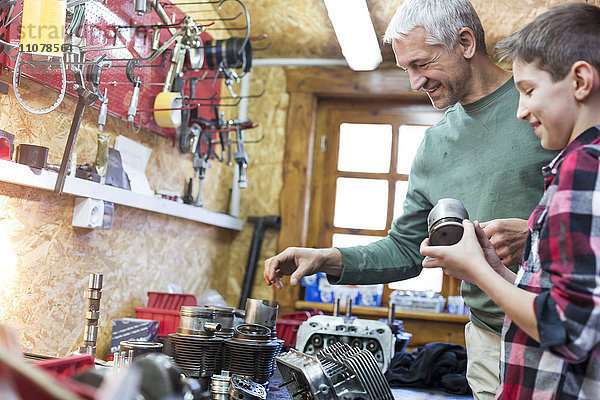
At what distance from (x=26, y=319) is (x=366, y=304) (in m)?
2.51

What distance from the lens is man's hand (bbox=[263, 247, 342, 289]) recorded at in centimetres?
186

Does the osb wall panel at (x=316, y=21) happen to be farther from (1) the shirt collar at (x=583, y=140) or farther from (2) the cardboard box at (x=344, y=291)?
(1) the shirt collar at (x=583, y=140)

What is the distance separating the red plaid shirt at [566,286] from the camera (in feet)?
3.03

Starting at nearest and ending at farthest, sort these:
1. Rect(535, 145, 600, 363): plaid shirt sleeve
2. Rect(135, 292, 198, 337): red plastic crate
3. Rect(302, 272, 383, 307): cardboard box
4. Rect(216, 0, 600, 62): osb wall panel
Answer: Rect(535, 145, 600, 363): plaid shirt sleeve < Rect(135, 292, 198, 337): red plastic crate < Rect(216, 0, 600, 62): osb wall panel < Rect(302, 272, 383, 307): cardboard box

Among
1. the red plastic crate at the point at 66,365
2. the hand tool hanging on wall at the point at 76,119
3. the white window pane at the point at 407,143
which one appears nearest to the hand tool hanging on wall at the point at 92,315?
the hand tool hanging on wall at the point at 76,119

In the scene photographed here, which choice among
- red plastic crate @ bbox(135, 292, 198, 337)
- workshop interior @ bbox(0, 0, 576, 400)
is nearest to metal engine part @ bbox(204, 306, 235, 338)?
workshop interior @ bbox(0, 0, 576, 400)

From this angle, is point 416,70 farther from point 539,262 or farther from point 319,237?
point 319,237

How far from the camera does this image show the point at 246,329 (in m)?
1.94

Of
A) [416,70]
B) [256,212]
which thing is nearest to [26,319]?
[416,70]

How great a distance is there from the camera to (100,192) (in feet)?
8.86

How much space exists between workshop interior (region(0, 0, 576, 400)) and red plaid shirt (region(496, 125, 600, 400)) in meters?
0.24

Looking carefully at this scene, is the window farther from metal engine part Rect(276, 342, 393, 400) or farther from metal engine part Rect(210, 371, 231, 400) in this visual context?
metal engine part Rect(210, 371, 231, 400)

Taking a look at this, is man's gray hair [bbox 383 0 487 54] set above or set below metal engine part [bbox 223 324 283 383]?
above

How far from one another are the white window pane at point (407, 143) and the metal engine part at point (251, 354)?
2969mm
